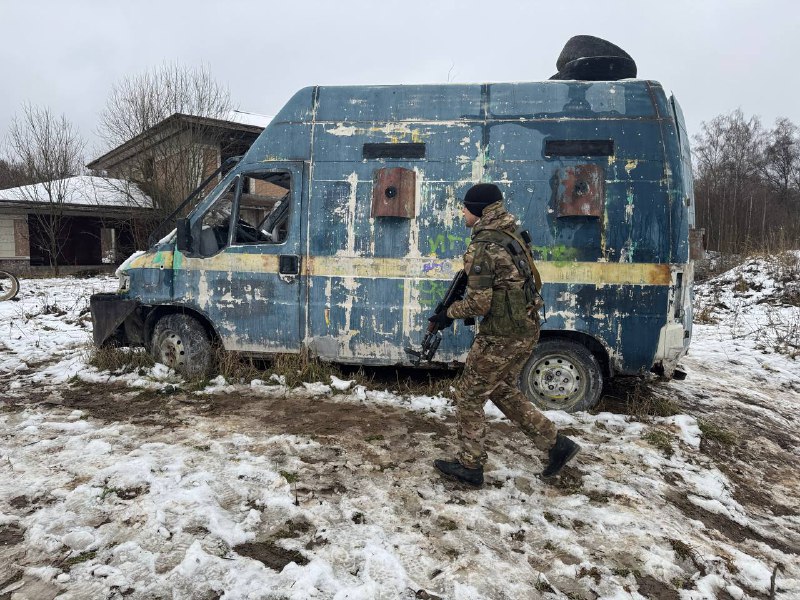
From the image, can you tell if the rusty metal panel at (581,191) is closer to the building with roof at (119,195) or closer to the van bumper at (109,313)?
the van bumper at (109,313)

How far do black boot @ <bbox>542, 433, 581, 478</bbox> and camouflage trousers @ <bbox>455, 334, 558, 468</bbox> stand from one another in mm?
46

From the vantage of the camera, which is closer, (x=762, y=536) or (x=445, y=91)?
(x=762, y=536)

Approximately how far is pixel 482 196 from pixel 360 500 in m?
2.06

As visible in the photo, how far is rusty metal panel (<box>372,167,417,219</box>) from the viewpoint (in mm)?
4516

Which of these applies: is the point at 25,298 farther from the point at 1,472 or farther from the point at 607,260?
the point at 607,260

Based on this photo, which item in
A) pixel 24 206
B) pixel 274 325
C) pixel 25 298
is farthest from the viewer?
pixel 24 206

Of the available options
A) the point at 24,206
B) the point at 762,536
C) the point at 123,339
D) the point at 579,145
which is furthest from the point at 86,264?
the point at 762,536

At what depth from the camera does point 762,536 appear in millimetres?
2740

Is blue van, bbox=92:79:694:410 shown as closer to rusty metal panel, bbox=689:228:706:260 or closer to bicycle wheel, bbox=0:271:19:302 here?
rusty metal panel, bbox=689:228:706:260

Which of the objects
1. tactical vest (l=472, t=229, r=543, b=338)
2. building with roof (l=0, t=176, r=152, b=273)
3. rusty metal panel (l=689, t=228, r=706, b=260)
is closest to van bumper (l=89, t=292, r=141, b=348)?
tactical vest (l=472, t=229, r=543, b=338)

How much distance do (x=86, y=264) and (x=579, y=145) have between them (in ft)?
79.6

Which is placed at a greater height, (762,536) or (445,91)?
(445,91)

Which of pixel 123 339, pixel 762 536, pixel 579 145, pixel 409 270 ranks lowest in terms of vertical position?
pixel 762 536

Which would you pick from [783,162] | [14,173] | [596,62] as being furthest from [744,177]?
[14,173]
